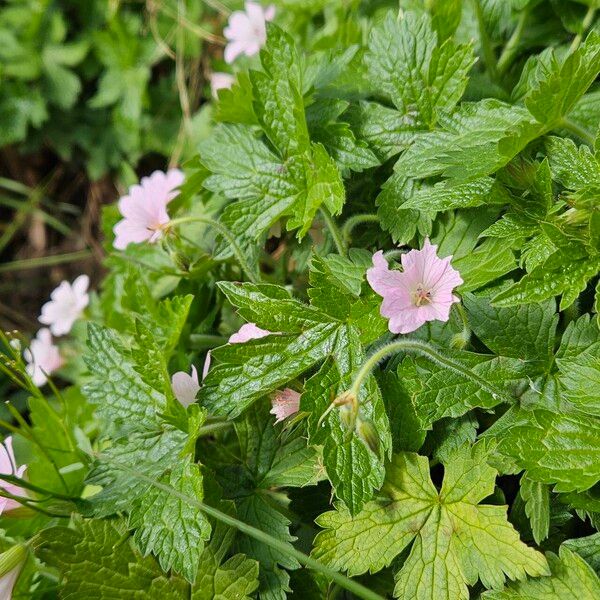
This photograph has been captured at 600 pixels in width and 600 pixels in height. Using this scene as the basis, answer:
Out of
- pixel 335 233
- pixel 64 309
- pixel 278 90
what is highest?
pixel 278 90

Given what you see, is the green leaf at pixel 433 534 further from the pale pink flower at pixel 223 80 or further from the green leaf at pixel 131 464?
the pale pink flower at pixel 223 80

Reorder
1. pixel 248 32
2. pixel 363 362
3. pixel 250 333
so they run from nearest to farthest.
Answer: pixel 363 362 → pixel 250 333 → pixel 248 32

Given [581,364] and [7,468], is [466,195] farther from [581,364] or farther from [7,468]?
[7,468]

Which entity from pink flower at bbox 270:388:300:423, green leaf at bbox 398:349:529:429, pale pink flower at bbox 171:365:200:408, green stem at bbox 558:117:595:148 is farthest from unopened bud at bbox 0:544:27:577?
green stem at bbox 558:117:595:148

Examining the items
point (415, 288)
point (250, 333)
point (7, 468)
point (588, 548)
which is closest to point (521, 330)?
point (415, 288)

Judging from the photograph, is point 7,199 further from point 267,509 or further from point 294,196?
point 267,509

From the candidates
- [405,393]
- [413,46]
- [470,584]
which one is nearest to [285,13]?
[413,46]

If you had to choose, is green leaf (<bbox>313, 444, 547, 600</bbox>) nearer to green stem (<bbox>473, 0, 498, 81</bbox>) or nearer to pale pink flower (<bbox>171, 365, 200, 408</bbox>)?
pale pink flower (<bbox>171, 365, 200, 408</bbox>)

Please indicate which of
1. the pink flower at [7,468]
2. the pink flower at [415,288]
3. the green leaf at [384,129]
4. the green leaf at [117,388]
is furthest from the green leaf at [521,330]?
the pink flower at [7,468]
